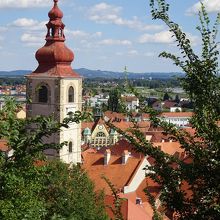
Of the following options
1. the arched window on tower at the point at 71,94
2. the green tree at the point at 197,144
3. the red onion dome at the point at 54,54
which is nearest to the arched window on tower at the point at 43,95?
the arched window on tower at the point at 71,94

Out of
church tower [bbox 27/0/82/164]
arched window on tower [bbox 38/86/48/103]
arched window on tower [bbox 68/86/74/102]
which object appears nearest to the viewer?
church tower [bbox 27/0/82/164]

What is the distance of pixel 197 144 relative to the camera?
6297 millimetres

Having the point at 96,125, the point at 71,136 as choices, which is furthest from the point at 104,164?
the point at 96,125

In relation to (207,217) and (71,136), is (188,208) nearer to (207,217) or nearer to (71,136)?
(207,217)

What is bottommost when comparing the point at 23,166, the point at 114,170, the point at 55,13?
the point at 114,170

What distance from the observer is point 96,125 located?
69.5 m

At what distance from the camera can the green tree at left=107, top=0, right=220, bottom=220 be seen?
593 centimetres

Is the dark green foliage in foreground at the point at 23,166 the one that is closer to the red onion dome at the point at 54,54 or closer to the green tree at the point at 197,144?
the green tree at the point at 197,144

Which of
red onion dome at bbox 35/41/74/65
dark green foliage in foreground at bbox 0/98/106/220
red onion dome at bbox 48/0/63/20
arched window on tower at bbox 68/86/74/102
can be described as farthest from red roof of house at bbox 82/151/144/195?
dark green foliage in foreground at bbox 0/98/106/220

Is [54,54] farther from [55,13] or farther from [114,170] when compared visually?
[114,170]

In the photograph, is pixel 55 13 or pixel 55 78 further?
pixel 55 13

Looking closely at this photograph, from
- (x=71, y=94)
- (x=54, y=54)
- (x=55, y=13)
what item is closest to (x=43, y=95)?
(x=71, y=94)

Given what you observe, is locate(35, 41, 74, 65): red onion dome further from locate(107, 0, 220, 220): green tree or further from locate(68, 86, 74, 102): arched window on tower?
locate(107, 0, 220, 220): green tree

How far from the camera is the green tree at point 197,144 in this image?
19.5ft
